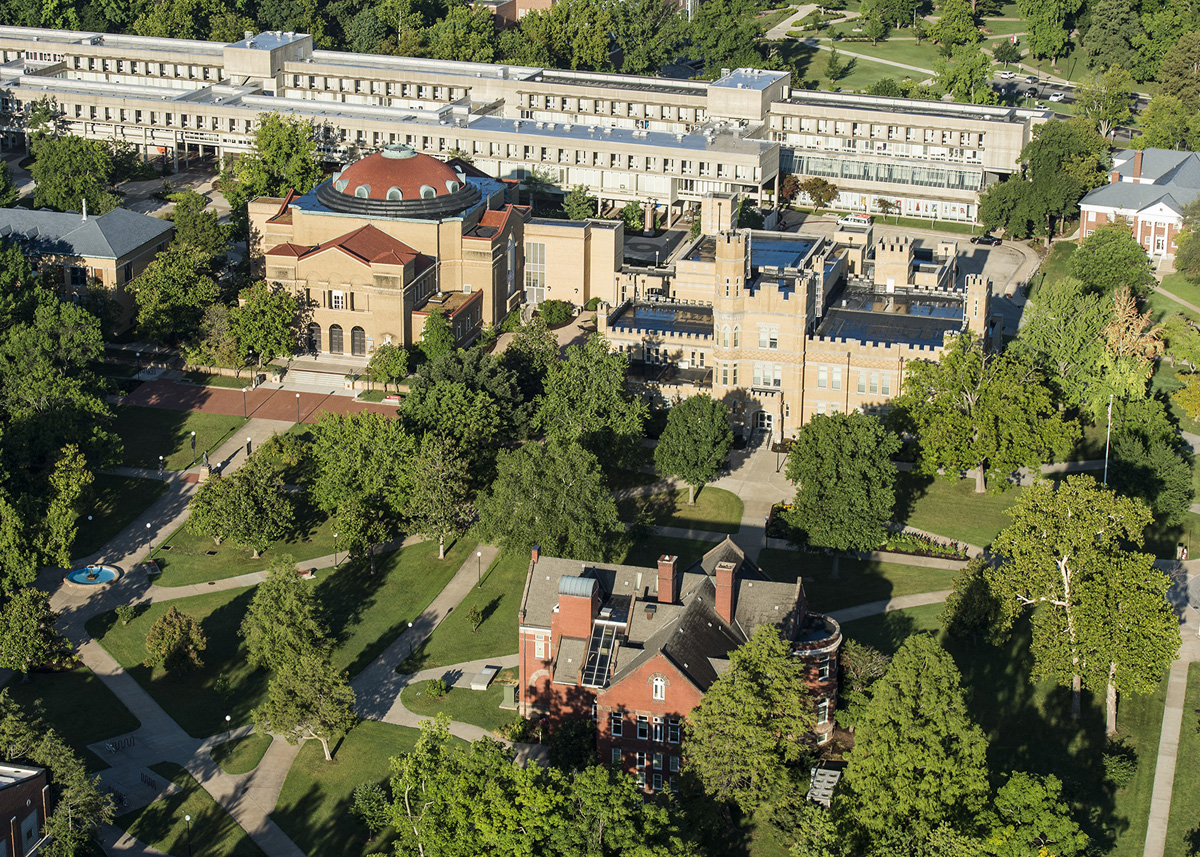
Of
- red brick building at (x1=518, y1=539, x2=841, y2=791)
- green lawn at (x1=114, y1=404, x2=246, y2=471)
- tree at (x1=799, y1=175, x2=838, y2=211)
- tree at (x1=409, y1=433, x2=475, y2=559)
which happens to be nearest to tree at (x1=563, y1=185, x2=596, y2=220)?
tree at (x1=799, y1=175, x2=838, y2=211)

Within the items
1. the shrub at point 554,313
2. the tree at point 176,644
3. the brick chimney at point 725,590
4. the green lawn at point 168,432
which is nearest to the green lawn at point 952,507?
the brick chimney at point 725,590

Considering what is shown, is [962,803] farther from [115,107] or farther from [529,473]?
[115,107]

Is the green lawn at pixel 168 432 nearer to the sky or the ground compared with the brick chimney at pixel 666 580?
nearer to the ground

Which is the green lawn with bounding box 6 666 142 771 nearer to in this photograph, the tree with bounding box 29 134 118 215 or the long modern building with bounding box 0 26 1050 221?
the tree with bounding box 29 134 118 215

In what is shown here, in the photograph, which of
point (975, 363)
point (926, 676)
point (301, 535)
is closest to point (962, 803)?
point (926, 676)

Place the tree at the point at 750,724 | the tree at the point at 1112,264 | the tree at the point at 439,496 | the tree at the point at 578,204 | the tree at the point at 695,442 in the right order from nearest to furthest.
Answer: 1. the tree at the point at 750,724
2. the tree at the point at 439,496
3. the tree at the point at 695,442
4. the tree at the point at 1112,264
5. the tree at the point at 578,204

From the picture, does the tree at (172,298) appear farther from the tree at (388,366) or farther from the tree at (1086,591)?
the tree at (1086,591)

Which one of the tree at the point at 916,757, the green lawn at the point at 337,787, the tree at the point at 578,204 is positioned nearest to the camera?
the tree at the point at 916,757
